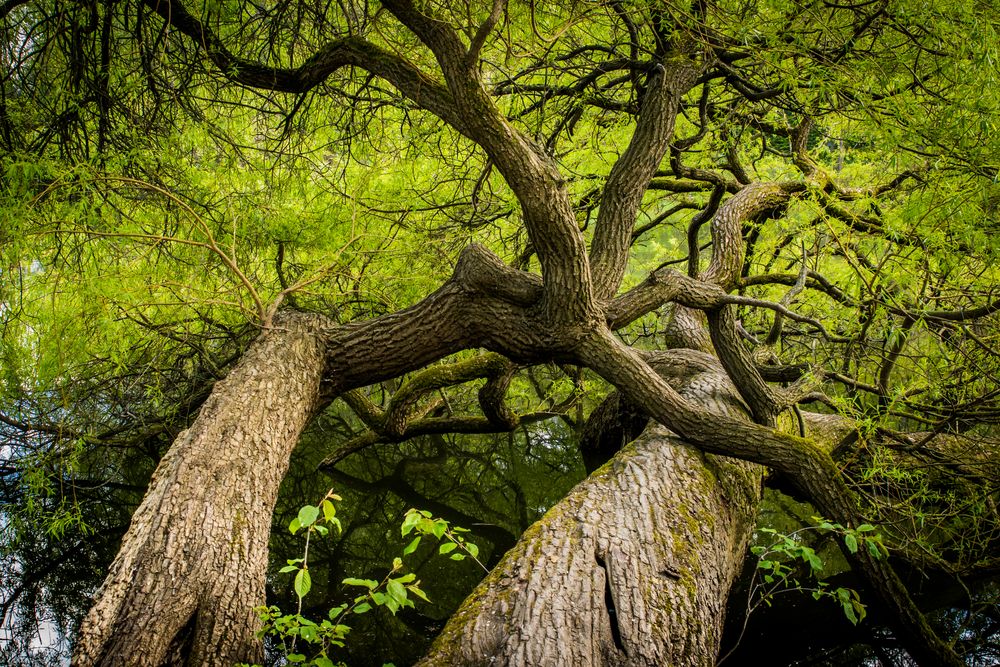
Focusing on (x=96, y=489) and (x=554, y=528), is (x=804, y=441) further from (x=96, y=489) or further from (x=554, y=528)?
(x=96, y=489)

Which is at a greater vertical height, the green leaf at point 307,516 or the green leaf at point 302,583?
the green leaf at point 307,516

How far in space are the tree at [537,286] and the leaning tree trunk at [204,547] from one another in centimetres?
1

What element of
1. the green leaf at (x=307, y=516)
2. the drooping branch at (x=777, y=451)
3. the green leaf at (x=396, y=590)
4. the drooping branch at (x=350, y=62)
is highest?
the drooping branch at (x=350, y=62)

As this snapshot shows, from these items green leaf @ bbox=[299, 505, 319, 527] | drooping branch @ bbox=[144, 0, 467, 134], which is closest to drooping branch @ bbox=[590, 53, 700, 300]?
drooping branch @ bbox=[144, 0, 467, 134]

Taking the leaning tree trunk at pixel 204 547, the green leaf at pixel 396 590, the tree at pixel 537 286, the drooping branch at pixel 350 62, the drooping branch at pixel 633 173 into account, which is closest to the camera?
the green leaf at pixel 396 590

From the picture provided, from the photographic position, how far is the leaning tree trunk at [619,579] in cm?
233

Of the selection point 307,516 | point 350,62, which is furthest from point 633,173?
point 307,516

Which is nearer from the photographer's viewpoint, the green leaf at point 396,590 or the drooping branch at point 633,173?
the green leaf at point 396,590

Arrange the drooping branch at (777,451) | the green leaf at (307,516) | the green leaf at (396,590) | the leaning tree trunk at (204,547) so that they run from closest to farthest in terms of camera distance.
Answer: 1. the green leaf at (307,516)
2. the green leaf at (396,590)
3. the leaning tree trunk at (204,547)
4. the drooping branch at (777,451)

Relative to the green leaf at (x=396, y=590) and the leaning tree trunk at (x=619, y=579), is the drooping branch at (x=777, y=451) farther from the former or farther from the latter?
the green leaf at (x=396, y=590)

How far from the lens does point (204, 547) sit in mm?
2576

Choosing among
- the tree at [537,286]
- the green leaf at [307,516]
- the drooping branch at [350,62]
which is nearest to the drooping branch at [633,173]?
the tree at [537,286]

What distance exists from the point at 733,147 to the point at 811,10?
10.2 feet

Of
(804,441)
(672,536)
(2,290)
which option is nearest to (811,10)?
A: (804,441)
